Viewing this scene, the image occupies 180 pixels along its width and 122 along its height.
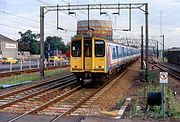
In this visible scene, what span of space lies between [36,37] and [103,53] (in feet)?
300

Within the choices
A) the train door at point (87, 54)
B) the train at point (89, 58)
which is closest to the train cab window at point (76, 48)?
the train at point (89, 58)

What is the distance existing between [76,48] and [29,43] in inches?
3395

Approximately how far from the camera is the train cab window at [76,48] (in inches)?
797

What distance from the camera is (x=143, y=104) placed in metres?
12.8

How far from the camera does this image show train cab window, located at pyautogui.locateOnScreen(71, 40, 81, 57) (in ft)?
66.4

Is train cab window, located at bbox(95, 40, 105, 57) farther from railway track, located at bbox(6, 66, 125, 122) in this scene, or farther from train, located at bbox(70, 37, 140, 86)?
railway track, located at bbox(6, 66, 125, 122)

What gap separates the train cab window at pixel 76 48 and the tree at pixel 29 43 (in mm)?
78896

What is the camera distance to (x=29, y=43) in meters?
105

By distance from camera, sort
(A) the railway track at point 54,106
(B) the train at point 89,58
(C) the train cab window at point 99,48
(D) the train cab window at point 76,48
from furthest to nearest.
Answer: (D) the train cab window at point 76,48 < (C) the train cab window at point 99,48 < (B) the train at point 89,58 < (A) the railway track at point 54,106

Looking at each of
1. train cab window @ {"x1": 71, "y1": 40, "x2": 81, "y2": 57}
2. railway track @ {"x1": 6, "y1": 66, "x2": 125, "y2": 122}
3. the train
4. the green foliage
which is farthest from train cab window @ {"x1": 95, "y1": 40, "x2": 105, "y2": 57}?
the green foliage

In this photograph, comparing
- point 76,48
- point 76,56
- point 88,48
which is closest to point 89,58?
point 88,48

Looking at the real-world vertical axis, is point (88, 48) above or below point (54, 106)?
above

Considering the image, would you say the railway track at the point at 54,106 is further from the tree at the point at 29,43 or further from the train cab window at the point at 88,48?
the tree at the point at 29,43

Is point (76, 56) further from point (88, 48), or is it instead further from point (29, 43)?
point (29, 43)
